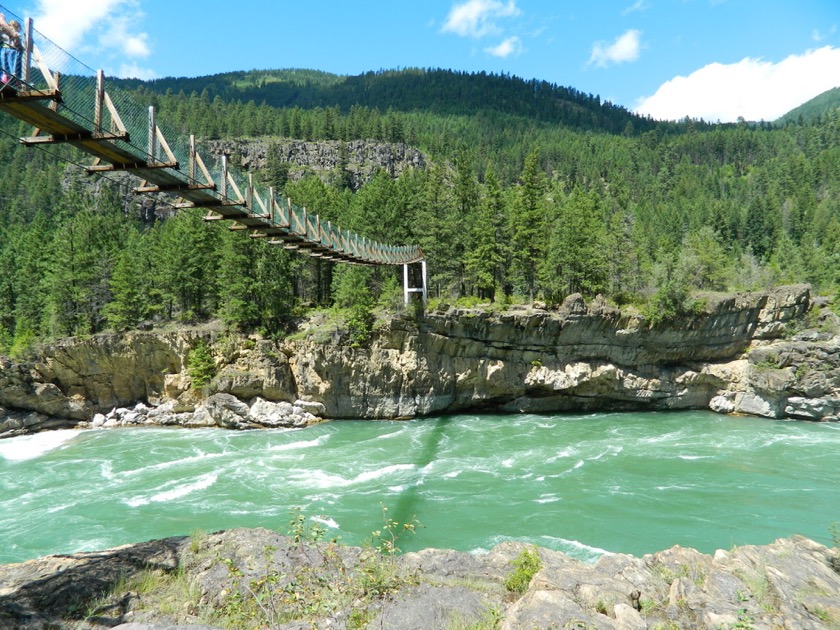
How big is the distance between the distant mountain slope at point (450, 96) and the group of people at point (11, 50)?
134544 mm

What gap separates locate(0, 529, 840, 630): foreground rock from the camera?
5359 millimetres

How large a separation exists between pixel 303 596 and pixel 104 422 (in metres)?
27.7

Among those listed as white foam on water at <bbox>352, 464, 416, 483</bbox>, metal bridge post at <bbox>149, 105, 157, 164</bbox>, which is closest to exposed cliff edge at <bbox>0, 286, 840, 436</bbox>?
white foam on water at <bbox>352, 464, 416, 483</bbox>

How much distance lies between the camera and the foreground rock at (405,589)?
211 inches

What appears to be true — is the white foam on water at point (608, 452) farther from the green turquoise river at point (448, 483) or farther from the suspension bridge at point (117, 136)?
the suspension bridge at point (117, 136)

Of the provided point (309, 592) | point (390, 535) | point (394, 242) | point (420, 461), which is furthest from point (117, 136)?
point (394, 242)

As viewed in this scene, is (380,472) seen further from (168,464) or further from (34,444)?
(34,444)

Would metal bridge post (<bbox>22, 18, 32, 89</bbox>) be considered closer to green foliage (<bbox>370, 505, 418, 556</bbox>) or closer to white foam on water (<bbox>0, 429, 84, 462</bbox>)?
green foliage (<bbox>370, 505, 418, 556</bbox>)

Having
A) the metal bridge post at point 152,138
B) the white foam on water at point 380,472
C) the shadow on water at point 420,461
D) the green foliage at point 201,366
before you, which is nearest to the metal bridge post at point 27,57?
the metal bridge post at point 152,138

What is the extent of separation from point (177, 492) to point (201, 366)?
1185cm

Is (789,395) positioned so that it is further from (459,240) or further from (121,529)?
(121,529)

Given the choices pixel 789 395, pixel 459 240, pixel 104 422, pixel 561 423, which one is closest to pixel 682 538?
pixel 561 423

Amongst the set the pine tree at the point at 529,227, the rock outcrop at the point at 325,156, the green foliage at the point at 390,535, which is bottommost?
the green foliage at the point at 390,535

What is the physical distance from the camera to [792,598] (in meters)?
5.91
